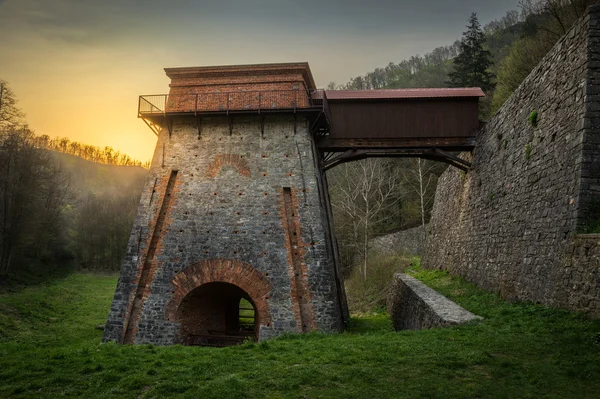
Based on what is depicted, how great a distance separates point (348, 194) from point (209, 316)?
14338 millimetres

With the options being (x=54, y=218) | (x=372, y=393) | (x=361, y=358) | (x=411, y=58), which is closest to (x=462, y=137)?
(x=361, y=358)

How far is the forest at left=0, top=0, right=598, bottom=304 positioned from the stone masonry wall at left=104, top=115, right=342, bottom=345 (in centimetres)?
1124

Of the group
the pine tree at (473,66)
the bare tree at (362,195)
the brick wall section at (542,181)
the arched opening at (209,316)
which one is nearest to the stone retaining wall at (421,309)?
the brick wall section at (542,181)

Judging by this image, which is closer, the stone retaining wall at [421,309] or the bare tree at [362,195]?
the stone retaining wall at [421,309]

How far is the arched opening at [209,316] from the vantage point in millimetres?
12352

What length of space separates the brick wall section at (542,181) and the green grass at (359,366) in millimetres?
879

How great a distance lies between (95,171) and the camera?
6894cm

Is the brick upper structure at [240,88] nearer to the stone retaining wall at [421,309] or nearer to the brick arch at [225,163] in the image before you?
the brick arch at [225,163]

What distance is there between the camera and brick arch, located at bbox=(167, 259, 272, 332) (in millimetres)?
11914

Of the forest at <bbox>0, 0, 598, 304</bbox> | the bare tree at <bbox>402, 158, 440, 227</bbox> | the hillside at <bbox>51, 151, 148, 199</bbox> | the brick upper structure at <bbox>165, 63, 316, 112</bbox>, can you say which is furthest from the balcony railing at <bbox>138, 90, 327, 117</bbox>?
the hillside at <bbox>51, 151, 148, 199</bbox>

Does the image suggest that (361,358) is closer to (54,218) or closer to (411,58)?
(54,218)

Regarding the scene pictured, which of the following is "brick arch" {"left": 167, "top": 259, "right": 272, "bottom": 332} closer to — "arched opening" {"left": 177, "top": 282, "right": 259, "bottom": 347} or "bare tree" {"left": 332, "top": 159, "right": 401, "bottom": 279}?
"arched opening" {"left": 177, "top": 282, "right": 259, "bottom": 347}

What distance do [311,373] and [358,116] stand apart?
33.7 ft

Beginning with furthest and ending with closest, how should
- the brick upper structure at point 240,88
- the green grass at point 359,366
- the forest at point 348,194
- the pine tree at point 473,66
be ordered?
the pine tree at point 473,66, the forest at point 348,194, the brick upper structure at point 240,88, the green grass at point 359,366
